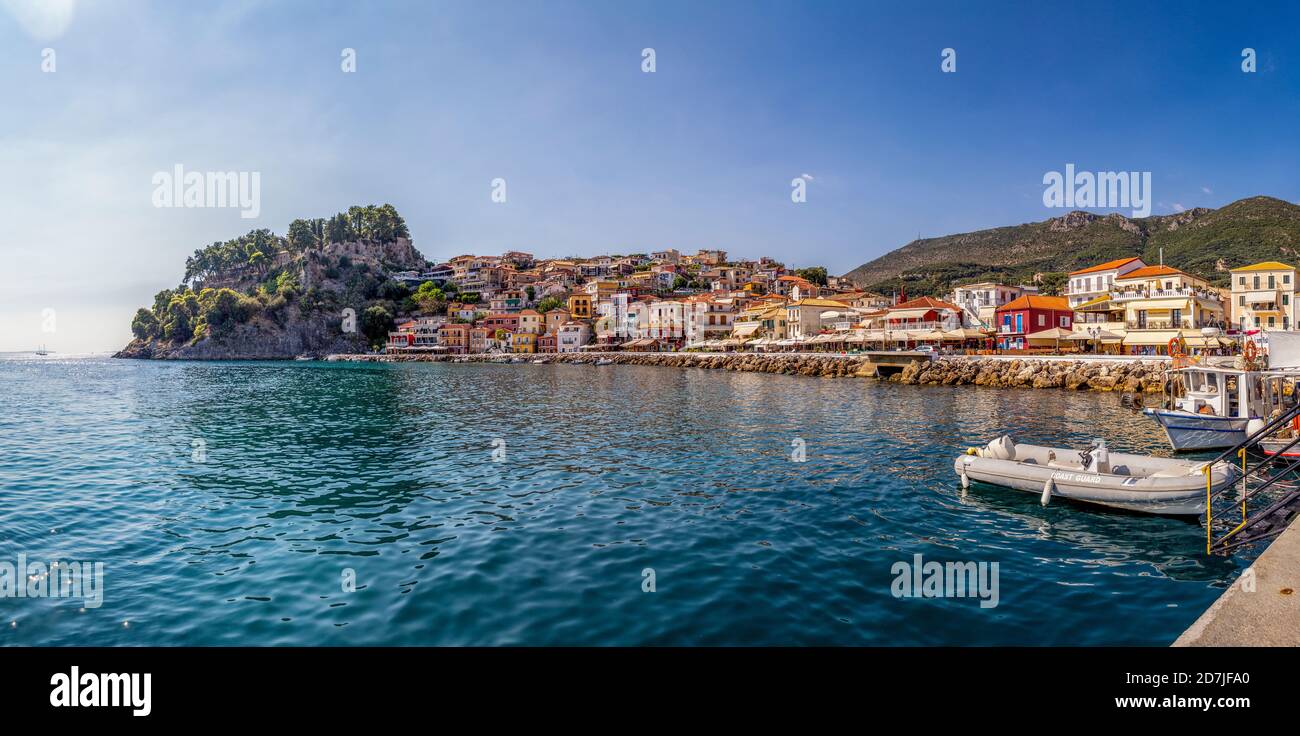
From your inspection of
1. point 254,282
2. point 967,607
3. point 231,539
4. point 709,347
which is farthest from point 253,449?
point 254,282

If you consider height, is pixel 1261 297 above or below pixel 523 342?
above

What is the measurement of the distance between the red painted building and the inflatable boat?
5364 centimetres

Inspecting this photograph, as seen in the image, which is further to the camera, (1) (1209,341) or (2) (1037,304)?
(2) (1037,304)

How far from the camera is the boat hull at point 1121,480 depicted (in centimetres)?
1361

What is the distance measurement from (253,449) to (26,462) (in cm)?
639

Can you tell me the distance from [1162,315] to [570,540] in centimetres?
6701

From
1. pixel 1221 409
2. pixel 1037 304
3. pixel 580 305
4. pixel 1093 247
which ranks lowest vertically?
pixel 1221 409

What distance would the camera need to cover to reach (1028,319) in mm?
65000

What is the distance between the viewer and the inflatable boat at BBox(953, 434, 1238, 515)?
1368cm

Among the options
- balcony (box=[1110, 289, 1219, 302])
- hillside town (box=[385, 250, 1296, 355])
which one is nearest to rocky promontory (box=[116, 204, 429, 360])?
hillside town (box=[385, 250, 1296, 355])

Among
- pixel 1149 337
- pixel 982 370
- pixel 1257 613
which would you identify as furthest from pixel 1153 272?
pixel 1257 613

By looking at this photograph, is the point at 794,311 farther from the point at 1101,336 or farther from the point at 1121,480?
the point at 1121,480

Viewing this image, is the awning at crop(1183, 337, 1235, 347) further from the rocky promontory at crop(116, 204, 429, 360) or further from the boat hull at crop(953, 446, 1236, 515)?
the rocky promontory at crop(116, 204, 429, 360)

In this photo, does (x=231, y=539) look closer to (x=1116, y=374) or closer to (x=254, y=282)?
(x=1116, y=374)
